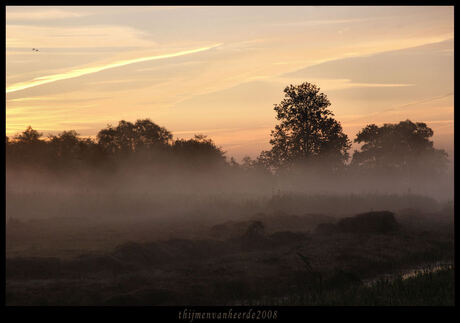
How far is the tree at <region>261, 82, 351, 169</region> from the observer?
64.6m

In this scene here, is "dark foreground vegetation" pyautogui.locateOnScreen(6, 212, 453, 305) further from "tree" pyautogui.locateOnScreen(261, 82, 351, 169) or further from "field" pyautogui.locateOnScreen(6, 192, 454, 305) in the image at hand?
"tree" pyautogui.locateOnScreen(261, 82, 351, 169)

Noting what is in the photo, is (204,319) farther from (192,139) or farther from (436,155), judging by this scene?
(436,155)

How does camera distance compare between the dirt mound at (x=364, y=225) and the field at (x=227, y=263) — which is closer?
the field at (x=227, y=263)

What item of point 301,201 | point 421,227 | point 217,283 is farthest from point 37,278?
point 301,201

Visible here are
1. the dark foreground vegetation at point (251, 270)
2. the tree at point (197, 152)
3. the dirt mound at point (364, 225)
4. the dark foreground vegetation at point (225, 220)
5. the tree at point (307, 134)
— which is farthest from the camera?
the tree at point (197, 152)

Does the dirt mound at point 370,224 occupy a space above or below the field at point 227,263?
above

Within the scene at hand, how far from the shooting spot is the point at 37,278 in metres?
22.3

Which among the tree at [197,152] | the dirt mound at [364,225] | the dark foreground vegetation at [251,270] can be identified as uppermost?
the tree at [197,152]

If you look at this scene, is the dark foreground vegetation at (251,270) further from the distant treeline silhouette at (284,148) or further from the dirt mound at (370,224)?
the distant treeline silhouette at (284,148)

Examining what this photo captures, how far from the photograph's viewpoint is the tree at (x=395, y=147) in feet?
293

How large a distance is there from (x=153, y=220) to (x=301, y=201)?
17.0 metres

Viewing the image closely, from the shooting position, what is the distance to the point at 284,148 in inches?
2566

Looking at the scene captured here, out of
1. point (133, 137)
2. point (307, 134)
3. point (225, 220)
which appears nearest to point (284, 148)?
point (307, 134)

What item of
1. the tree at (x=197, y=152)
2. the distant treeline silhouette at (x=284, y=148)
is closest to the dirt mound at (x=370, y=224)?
the distant treeline silhouette at (x=284, y=148)
